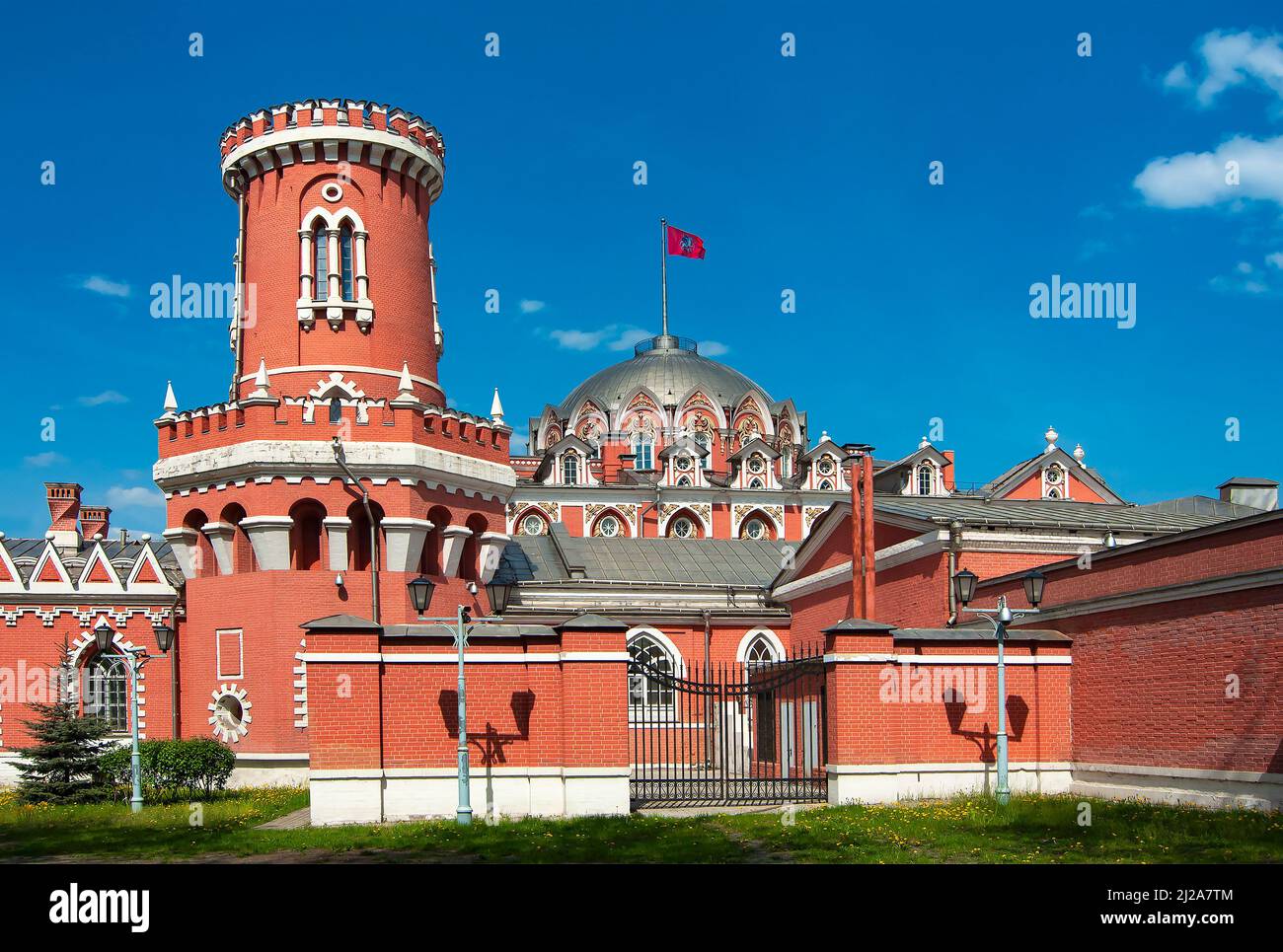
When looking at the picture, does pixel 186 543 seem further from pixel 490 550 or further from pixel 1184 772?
pixel 1184 772

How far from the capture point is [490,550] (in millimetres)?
30484

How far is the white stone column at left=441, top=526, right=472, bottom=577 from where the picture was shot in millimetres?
28891

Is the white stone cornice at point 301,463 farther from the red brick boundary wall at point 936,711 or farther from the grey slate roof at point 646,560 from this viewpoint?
the red brick boundary wall at point 936,711

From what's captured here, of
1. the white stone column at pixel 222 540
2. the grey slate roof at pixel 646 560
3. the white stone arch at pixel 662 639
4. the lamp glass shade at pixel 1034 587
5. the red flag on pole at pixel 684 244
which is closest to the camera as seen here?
the lamp glass shade at pixel 1034 587

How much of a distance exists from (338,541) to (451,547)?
2890 mm

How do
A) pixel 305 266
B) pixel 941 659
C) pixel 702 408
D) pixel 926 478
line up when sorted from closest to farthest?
pixel 941 659, pixel 305 266, pixel 926 478, pixel 702 408

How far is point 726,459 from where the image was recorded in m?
68.0

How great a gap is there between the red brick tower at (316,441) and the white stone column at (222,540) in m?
0.06

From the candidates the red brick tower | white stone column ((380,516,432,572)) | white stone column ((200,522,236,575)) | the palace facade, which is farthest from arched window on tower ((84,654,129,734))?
white stone column ((380,516,432,572))

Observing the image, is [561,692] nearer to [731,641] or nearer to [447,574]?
[447,574]

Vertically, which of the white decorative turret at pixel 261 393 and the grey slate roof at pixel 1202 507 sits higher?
the white decorative turret at pixel 261 393

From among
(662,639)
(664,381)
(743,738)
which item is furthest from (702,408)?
(743,738)

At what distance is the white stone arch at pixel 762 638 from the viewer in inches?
1378

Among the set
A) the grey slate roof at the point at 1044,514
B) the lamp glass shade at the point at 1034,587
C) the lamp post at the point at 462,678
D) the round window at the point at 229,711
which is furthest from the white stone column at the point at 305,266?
the lamp glass shade at the point at 1034,587
